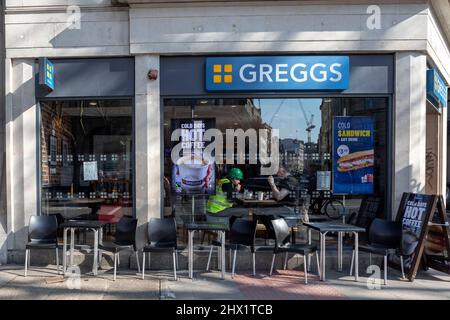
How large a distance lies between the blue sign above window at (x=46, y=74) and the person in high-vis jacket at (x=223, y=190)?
328 cm

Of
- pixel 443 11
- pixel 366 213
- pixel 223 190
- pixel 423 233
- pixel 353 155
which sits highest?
pixel 443 11

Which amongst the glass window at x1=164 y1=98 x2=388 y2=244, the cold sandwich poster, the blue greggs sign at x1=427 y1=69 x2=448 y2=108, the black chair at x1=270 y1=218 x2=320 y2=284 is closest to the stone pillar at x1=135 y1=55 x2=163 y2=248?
the glass window at x1=164 y1=98 x2=388 y2=244

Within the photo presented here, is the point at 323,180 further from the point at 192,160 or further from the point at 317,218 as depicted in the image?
the point at 192,160

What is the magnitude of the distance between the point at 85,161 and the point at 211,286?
3.29 metres

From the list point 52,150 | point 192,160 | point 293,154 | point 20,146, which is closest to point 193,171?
point 192,160

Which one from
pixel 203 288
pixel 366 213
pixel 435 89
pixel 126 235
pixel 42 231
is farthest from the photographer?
pixel 435 89

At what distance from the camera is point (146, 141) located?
715 cm

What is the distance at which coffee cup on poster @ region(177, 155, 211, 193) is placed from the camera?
7.50m

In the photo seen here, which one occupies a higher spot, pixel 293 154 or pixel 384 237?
pixel 293 154

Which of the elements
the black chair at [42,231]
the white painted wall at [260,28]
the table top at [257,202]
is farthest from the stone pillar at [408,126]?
the black chair at [42,231]

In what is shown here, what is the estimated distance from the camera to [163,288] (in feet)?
19.6

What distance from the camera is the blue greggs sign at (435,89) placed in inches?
300

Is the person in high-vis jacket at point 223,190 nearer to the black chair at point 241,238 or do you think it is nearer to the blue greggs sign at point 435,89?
the black chair at point 241,238

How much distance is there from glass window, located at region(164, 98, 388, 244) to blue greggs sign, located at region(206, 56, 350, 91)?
0.30 meters
